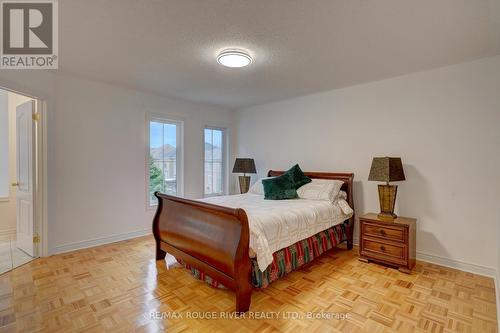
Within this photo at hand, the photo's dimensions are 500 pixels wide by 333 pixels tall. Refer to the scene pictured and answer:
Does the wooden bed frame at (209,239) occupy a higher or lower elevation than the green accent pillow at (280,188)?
lower

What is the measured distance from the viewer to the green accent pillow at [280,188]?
11.3 feet

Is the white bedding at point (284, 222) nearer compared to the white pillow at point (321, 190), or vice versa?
the white bedding at point (284, 222)

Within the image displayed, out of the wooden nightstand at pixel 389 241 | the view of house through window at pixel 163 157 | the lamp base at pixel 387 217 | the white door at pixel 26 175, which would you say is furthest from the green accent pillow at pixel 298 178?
the white door at pixel 26 175

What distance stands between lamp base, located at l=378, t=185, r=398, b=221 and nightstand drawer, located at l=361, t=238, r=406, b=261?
306 millimetres

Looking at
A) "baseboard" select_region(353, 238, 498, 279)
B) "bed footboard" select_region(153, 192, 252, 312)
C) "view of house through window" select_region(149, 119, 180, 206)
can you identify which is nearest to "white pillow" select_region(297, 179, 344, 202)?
"baseboard" select_region(353, 238, 498, 279)

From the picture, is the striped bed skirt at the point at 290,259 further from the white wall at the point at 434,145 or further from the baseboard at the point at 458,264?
the baseboard at the point at 458,264

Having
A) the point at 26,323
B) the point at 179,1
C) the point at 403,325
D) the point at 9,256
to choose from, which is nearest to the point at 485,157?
the point at 403,325

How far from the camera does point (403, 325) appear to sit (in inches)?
72.8

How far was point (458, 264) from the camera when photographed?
9.23ft

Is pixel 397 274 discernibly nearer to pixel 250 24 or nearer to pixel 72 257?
pixel 250 24

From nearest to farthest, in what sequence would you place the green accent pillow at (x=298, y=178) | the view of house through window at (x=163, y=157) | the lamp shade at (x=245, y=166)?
the green accent pillow at (x=298, y=178) → the view of house through window at (x=163, y=157) → the lamp shade at (x=245, y=166)

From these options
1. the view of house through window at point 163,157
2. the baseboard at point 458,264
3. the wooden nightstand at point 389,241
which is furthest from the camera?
the view of house through window at point 163,157

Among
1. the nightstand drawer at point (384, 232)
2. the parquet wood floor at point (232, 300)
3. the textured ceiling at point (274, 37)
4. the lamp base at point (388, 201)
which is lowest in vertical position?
the parquet wood floor at point (232, 300)

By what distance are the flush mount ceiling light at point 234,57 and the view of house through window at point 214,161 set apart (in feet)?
8.41
